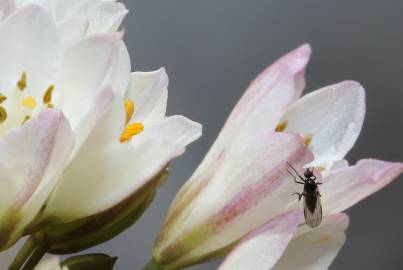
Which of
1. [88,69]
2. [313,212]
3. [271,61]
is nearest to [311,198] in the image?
[313,212]

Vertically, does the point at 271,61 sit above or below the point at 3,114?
below

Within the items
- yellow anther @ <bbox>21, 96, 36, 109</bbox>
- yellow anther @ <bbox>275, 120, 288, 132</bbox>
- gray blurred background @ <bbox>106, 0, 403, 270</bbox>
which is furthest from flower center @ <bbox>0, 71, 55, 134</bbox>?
gray blurred background @ <bbox>106, 0, 403, 270</bbox>

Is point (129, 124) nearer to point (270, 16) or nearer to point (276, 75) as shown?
point (276, 75)

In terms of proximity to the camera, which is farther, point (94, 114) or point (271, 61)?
point (271, 61)

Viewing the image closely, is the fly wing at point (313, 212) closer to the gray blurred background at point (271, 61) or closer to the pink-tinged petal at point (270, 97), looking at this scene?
the pink-tinged petal at point (270, 97)

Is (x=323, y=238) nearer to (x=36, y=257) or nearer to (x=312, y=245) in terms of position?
(x=312, y=245)

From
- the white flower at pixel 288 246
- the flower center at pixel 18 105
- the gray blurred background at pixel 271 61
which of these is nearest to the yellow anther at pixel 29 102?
the flower center at pixel 18 105

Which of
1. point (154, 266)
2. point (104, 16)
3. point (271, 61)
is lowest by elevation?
point (271, 61)
